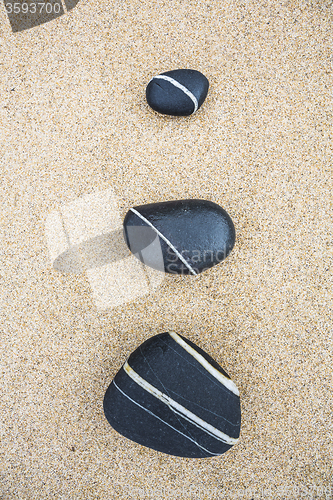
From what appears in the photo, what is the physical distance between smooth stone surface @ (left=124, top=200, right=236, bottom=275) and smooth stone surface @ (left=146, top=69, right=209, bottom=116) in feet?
1.16

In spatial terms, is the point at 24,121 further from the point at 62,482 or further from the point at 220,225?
the point at 62,482

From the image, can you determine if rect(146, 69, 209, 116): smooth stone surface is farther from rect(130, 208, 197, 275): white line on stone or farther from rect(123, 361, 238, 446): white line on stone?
rect(123, 361, 238, 446): white line on stone

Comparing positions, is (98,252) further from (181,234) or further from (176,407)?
(176,407)

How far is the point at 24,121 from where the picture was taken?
122cm

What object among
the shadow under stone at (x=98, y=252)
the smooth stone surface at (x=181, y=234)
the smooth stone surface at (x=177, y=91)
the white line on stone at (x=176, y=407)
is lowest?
the white line on stone at (x=176, y=407)

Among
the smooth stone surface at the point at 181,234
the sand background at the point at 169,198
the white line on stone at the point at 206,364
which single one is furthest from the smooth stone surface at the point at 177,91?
the white line on stone at the point at 206,364

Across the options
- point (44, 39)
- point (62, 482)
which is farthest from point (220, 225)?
point (62, 482)

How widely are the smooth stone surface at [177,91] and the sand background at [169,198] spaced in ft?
0.22

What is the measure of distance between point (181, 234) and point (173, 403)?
57 cm

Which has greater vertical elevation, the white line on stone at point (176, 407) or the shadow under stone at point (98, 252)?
the shadow under stone at point (98, 252)

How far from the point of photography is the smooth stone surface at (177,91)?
112 centimetres

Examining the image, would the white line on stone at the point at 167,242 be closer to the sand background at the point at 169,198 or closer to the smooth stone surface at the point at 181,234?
the smooth stone surface at the point at 181,234

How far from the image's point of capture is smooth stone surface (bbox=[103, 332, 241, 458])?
1.07 m

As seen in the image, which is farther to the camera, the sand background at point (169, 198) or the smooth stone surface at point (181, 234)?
the sand background at point (169, 198)
